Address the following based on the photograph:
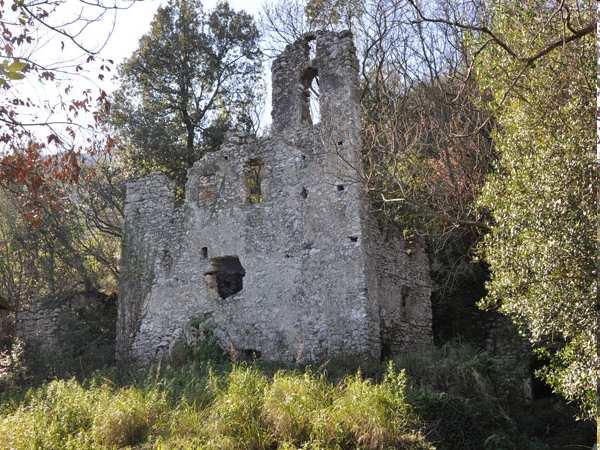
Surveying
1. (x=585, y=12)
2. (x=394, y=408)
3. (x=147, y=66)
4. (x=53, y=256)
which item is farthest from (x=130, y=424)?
(x=147, y=66)

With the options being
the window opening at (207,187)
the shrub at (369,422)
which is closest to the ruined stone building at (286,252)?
the window opening at (207,187)

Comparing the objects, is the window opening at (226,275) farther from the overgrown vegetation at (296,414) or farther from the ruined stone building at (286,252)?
the overgrown vegetation at (296,414)

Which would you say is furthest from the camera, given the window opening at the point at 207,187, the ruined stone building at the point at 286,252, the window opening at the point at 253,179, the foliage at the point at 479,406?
the window opening at the point at 207,187

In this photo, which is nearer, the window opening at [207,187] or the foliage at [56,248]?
the window opening at [207,187]

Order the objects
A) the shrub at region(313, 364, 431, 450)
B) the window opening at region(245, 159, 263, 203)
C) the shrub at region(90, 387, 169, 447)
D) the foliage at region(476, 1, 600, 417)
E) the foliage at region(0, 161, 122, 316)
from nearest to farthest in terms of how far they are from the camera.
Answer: the foliage at region(476, 1, 600, 417)
the shrub at region(313, 364, 431, 450)
the shrub at region(90, 387, 169, 447)
the window opening at region(245, 159, 263, 203)
the foliage at region(0, 161, 122, 316)

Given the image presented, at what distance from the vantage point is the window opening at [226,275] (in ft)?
55.0

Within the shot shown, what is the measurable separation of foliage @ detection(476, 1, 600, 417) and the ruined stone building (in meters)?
4.00

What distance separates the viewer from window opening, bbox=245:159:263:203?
16719 millimetres

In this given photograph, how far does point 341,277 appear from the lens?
1495 cm

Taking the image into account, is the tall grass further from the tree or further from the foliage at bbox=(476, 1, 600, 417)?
the tree

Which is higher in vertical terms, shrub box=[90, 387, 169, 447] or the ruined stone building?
the ruined stone building

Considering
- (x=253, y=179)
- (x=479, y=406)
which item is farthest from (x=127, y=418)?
(x=253, y=179)

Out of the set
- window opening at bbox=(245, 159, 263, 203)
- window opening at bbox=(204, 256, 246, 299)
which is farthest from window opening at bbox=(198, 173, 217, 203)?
window opening at bbox=(204, 256, 246, 299)

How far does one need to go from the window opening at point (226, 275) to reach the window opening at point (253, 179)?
5.17ft
